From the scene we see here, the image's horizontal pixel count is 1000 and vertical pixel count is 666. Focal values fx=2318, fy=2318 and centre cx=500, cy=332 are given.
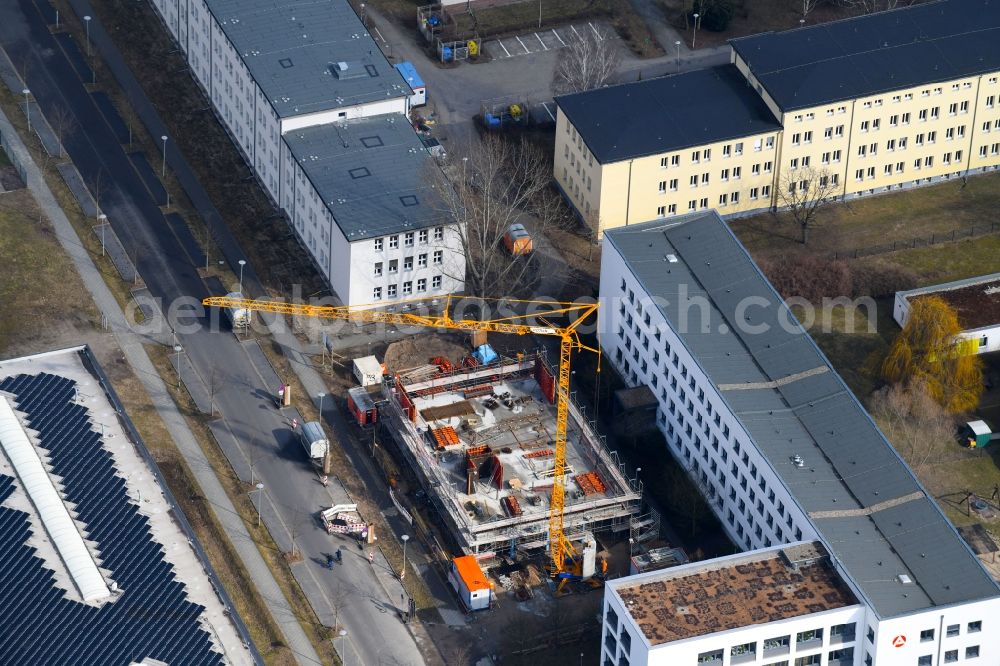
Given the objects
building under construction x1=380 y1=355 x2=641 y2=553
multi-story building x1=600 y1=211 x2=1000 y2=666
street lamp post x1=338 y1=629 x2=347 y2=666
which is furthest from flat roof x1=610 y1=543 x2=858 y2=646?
street lamp post x1=338 y1=629 x2=347 y2=666

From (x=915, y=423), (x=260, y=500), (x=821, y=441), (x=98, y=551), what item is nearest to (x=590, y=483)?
(x=821, y=441)

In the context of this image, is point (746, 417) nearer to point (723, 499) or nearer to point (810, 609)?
point (723, 499)

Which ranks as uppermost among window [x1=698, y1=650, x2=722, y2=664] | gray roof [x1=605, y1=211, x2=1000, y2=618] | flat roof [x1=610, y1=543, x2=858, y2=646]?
gray roof [x1=605, y1=211, x2=1000, y2=618]

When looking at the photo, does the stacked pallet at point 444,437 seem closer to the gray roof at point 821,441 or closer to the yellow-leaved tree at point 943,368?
the gray roof at point 821,441

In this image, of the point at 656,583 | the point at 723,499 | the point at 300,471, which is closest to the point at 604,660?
the point at 656,583

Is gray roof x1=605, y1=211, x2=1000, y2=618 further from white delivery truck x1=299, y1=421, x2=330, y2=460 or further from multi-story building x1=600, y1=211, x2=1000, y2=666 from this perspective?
white delivery truck x1=299, y1=421, x2=330, y2=460

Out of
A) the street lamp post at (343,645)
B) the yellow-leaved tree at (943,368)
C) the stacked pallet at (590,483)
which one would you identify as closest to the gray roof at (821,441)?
the stacked pallet at (590,483)
